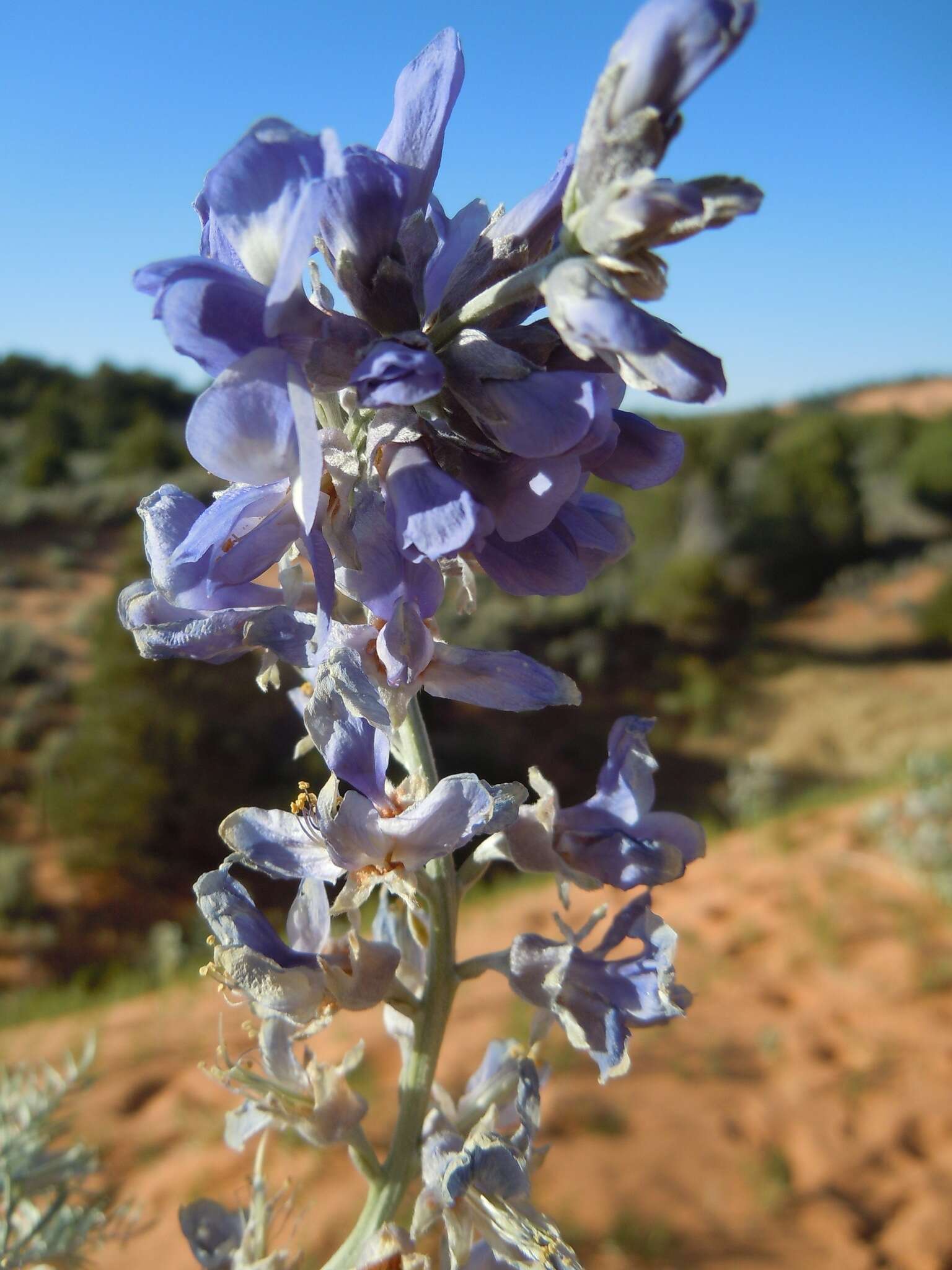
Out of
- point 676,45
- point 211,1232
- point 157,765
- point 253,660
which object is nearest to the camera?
point 676,45

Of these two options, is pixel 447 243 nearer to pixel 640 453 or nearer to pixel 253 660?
pixel 640 453

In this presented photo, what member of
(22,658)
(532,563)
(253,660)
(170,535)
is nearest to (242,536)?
(170,535)

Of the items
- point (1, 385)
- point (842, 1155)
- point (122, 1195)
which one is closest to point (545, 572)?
point (122, 1195)

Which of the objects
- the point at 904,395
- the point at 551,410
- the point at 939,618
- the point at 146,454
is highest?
the point at 146,454

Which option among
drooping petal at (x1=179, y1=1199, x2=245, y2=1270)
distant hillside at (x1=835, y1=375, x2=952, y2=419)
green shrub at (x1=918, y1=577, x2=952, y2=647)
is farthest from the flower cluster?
distant hillside at (x1=835, y1=375, x2=952, y2=419)

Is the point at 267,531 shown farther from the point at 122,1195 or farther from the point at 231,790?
the point at 231,790

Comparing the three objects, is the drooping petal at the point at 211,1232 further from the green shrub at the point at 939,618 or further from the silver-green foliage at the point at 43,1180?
the green shrub at the point at 939,618

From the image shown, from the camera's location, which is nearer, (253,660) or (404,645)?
(404,645)
